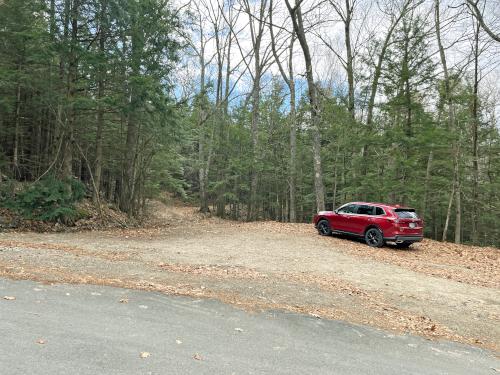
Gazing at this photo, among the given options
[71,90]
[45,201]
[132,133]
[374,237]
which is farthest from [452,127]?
[45,201]

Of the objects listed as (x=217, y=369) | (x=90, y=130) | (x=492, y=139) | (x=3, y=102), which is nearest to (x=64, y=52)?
(x=3, y=102)

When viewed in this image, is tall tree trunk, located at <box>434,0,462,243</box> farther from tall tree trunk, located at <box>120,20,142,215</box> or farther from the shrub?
the shrub

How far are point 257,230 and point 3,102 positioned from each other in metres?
11.0

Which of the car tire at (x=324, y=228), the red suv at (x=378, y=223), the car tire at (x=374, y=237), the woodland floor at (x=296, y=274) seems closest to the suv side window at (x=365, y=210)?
the red suv at (x=378, y=223)

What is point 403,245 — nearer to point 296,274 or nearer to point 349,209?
point 349,209

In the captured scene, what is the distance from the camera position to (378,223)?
531 inches

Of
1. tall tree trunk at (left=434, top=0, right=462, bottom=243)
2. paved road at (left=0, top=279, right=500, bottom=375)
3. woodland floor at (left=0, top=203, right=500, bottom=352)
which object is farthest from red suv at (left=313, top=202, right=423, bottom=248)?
paved road at (left=0, top=279, right=500, bottom=375)

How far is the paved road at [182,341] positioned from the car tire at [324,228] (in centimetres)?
1003

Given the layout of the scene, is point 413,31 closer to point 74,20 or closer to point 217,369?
point 74,20

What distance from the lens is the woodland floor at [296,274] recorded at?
6.30 metres

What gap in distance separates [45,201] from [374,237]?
39.4 feet

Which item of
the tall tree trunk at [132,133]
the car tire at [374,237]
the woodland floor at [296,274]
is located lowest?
the woodland floor at [296,274]

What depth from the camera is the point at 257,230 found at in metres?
16.7

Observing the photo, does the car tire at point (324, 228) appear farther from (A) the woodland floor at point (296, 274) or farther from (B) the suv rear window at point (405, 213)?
(B) the suv rear window at point (405, 213)
